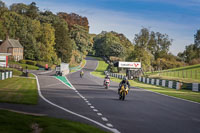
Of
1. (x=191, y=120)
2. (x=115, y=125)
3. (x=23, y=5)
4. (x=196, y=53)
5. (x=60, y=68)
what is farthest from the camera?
(x=23, y=5)

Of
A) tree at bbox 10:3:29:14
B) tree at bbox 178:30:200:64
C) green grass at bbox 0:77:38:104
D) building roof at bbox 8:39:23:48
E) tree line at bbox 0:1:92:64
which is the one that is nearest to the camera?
green grass at bbox 0:77:38:104

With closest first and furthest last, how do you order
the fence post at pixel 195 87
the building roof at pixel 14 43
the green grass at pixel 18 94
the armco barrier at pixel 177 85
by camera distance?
the green grass at pixel 18 94 → the fence post at pixel 195 87 → the armco barrier at pixel 177 85 → the building roof at pixel 14 43

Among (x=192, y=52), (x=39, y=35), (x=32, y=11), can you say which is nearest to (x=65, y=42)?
(x=39, y=35)

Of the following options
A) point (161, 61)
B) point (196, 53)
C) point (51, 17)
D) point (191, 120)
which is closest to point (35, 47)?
point (51, 17)

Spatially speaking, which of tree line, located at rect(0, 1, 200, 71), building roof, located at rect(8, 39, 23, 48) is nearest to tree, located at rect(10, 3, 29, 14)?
tree line, located at rect(0, 1, 200, 71)

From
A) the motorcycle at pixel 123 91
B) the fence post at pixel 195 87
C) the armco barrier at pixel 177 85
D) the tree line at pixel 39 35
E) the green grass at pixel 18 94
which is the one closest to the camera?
the green grass at pixel 18 94

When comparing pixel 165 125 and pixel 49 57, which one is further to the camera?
pixel 49 57

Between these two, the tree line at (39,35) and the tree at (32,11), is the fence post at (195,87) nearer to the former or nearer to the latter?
the tree line at (39,35)

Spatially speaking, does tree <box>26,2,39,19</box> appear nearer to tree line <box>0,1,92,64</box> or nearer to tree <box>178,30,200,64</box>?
tree line <box>0,1,92,64</box>

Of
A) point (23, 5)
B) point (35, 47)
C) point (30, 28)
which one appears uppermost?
point (23, 5)

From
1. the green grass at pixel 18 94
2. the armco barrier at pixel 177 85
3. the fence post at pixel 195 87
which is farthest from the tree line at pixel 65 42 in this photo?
the green grass at pixel 18 94

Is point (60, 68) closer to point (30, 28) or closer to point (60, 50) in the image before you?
point (30, 28)

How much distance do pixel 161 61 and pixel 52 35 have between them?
129 feet

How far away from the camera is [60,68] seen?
67.8 meters
